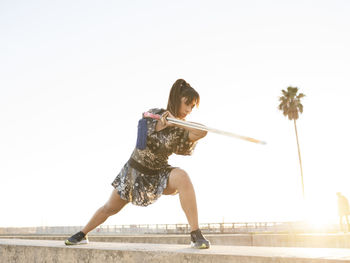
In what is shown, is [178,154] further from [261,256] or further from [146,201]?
[261,256]

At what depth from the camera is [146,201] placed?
4.14m

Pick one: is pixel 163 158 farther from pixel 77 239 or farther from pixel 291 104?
pixel 291 104

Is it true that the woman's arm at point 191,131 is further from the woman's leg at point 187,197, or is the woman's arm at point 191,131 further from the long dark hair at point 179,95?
the woman's leg at point 187,197

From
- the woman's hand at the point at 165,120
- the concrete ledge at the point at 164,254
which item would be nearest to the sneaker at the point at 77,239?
the concrete ledge at the point at 164,254

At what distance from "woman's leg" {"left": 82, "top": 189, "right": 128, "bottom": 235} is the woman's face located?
1.10m

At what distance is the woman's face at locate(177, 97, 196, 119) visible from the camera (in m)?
4.04

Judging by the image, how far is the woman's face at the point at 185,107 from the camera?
4.04m

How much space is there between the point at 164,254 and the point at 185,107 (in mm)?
1492

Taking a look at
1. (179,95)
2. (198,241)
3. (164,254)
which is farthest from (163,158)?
(164,254)

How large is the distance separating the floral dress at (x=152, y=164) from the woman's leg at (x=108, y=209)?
12 cm

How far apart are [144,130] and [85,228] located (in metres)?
1.42

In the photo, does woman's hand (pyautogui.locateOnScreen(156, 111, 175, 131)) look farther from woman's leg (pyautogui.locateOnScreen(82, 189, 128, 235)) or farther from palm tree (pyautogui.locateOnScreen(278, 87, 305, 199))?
palm tree (pyautogui.locateOnScreen(278, 87, 305, 199))

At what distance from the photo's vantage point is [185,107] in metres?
→ 4.06

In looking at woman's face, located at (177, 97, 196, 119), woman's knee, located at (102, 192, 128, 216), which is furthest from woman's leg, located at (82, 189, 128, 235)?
woman's face, located at (177, 97, 196, 119)
